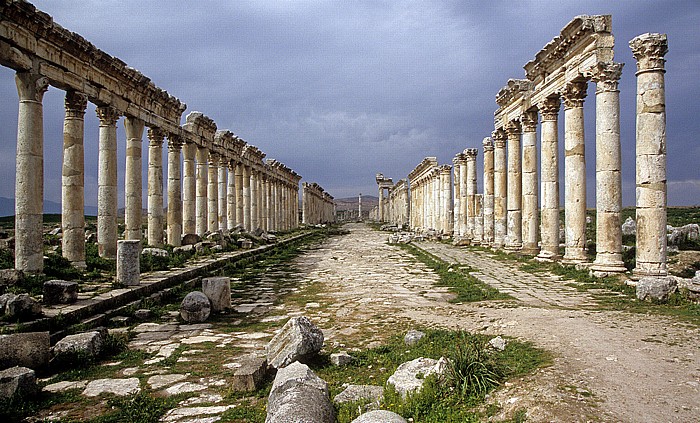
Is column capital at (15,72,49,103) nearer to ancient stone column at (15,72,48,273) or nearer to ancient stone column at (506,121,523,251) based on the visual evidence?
ancient stone column at (15,72,48,273)

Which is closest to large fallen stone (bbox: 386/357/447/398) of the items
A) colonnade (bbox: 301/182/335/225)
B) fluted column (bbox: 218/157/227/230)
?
fluted column (bbox: 218/157/227/230)

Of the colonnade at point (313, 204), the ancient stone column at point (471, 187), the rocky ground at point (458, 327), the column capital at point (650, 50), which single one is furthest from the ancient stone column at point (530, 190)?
the colonnade at point (313, 204)

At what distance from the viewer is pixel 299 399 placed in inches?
165

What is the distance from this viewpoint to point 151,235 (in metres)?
19.3

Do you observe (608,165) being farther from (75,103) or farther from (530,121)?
(75,103)

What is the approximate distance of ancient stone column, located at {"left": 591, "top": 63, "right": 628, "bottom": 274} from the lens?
1359 cm

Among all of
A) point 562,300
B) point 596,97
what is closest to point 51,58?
point 562,300

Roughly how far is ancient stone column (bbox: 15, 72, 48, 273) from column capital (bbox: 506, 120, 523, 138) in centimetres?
1806

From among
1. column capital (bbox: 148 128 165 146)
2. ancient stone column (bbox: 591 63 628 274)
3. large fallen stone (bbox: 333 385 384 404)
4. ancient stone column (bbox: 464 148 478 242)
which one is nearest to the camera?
large fallen stone (bbox: 333 385 384 404)

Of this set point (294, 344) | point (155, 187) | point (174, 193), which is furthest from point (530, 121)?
point (294, 344)

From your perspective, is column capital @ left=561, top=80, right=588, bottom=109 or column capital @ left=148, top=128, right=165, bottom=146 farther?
column capital @ left=148, top=128, right=165, bottom=146

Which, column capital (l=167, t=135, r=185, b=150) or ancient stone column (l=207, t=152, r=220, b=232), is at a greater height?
column capital (l=167, t=135, r=185, b=150)

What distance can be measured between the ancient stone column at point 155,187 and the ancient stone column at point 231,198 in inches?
440

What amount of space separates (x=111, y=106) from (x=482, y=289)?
1296 centimetres
